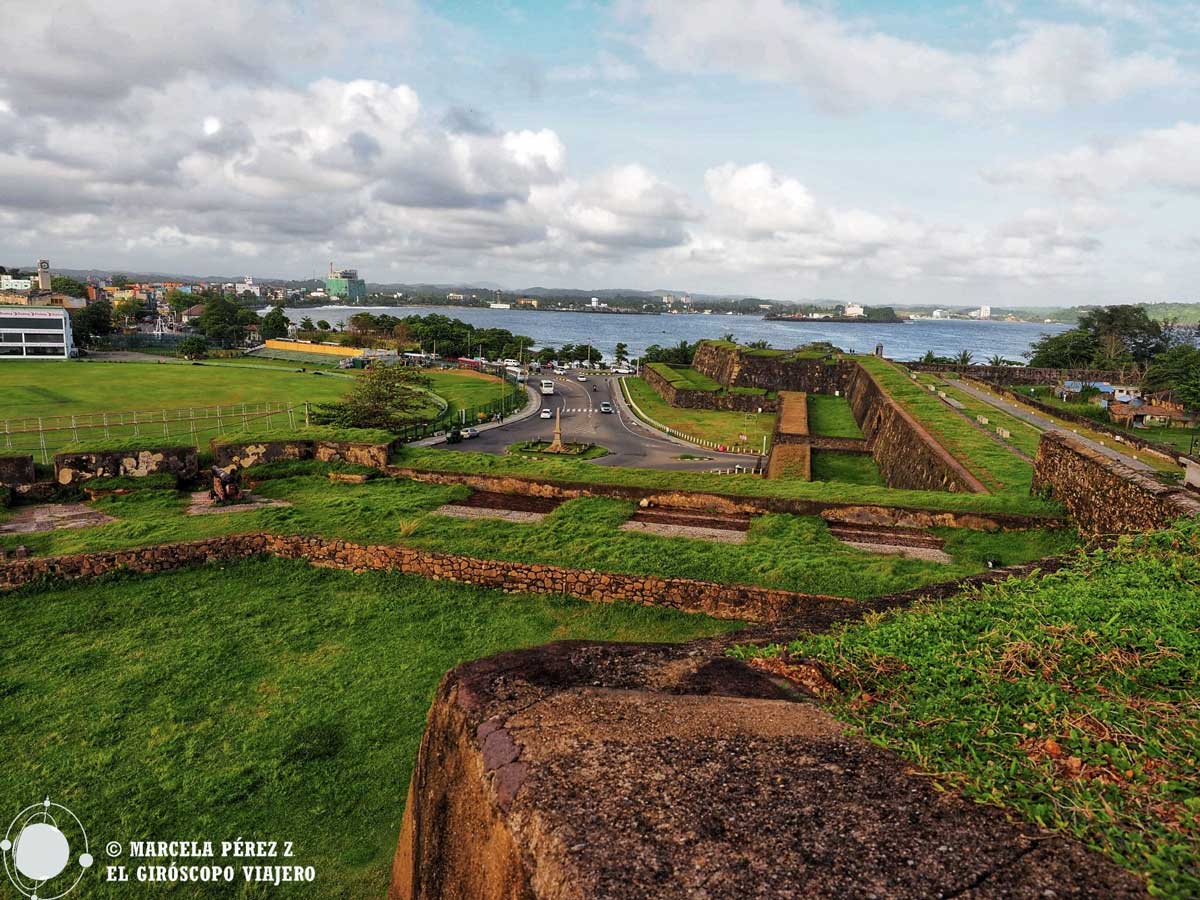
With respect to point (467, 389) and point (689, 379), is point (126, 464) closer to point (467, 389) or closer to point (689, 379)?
point (467, 389)

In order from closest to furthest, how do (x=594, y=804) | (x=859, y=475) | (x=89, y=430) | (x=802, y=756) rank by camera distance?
(x=594, y=804)
(x=802, y=756)
(x=859, y=475)
(x=89, y=430)

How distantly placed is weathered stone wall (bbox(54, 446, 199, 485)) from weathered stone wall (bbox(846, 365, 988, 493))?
1880 cm

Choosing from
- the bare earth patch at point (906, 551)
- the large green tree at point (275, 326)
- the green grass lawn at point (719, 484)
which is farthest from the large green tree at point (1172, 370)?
the large green tree at point (275, 326)

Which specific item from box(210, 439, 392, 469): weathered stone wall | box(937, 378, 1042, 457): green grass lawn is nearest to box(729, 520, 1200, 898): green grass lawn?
box(210, 439, 392, 469): weathered stone wall

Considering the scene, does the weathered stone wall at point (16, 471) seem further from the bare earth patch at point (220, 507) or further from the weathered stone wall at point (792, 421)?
the weathered stone wall at point (792, 421)

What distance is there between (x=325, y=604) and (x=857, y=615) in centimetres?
831

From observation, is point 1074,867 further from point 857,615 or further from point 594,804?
point 857,615

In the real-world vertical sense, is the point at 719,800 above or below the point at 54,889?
above

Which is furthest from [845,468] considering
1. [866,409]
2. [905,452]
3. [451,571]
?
[451,571]

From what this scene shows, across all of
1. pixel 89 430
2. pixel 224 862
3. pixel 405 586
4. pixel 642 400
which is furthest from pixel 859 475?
pixel 89 430

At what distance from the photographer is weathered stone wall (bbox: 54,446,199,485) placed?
602 inches

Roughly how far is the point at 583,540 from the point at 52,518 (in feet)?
36.2

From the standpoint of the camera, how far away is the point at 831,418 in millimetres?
40781

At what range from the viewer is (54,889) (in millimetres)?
5902
